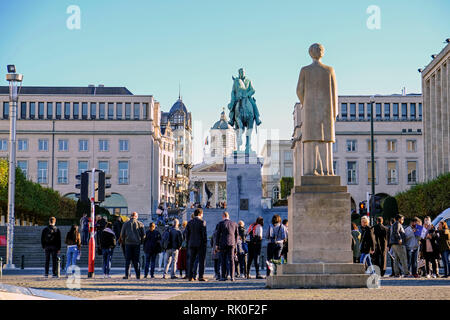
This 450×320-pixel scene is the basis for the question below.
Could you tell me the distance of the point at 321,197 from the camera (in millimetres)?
16234

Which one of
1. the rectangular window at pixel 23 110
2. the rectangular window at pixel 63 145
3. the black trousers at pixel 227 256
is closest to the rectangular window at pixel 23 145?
the rectangular window at pixel 23 110

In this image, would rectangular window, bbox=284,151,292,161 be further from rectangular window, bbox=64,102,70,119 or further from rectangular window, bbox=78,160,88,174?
rectangular window, bbox=64,102,70,119

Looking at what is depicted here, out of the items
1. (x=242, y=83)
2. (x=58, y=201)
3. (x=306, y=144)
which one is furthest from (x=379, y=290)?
(x=58, y=201)

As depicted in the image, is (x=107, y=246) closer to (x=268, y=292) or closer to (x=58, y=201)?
(x=268, y=292)

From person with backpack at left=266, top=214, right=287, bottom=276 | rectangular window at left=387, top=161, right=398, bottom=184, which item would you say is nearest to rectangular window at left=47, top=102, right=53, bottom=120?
rectangular window at left=387, top=161, right=398, bottom=184

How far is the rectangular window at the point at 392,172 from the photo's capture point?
10912cm

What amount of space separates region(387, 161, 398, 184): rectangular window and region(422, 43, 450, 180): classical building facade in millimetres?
30402

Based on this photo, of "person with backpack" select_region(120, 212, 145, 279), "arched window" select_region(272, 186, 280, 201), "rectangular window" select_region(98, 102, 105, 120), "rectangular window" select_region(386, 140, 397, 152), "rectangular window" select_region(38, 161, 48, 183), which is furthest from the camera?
"arched window" select_region(272, 186, 280, 201)

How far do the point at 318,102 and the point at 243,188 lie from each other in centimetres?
2258

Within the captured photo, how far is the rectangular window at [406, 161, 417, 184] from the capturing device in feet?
359

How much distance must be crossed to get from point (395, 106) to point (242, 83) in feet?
242

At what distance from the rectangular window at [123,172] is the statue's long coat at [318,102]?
91.0 metres

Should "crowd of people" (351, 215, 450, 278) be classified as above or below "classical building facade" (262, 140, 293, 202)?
below

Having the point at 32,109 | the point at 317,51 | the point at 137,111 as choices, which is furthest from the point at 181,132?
the point at 317,51
